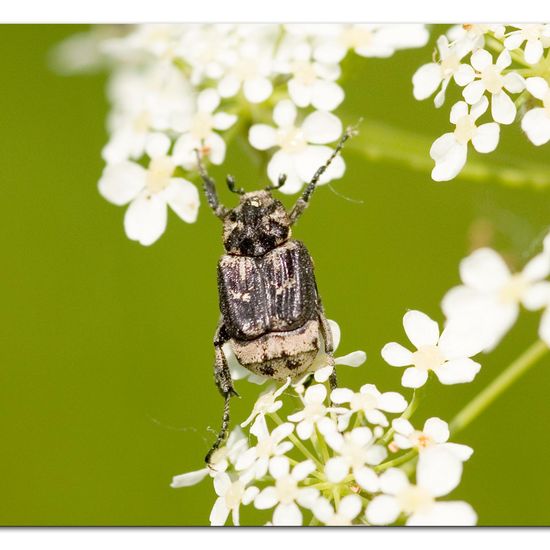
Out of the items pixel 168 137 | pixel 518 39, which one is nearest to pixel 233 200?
pixel 168 137

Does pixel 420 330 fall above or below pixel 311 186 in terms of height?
below

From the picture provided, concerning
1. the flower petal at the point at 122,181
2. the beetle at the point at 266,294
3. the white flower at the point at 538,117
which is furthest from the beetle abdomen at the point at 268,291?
the white flower at the point at 538,117

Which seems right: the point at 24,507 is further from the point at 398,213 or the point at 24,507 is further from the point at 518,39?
the point at 518,39

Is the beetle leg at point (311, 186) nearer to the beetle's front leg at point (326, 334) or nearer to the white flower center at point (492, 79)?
the beetle's front leg at point (326, 334)

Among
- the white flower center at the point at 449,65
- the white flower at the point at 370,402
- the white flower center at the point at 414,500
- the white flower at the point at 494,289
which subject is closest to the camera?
the white flower at the point at 494,289

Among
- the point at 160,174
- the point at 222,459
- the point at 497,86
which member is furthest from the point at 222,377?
the point at 497,86

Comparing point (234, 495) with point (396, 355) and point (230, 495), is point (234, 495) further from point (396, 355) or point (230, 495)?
point (396, 355)
